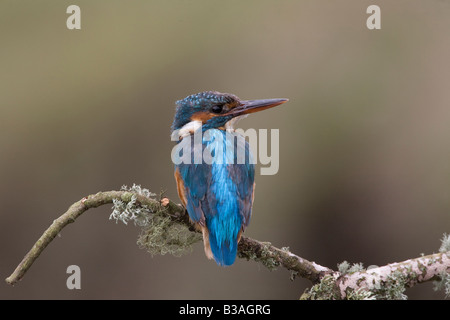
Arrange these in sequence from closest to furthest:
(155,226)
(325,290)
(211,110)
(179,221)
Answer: (325,290) → (155,226) → (179,221) → (211,110)

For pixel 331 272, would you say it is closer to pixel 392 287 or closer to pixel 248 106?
pixel 392 287

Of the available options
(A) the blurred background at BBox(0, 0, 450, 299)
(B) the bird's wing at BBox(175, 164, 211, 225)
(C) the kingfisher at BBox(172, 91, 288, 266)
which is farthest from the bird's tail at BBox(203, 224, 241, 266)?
(A) the blurred background at BBox(0, 0, 450, 299)

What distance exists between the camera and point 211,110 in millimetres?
2760

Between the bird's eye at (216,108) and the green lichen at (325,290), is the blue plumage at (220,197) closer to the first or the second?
the bird's eye at (216,108)

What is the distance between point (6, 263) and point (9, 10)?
5.99ft

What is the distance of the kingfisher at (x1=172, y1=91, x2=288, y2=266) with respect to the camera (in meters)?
2.36

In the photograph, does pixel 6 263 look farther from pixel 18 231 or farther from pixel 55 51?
pixel 55 51

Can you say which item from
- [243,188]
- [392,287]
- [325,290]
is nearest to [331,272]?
[325,290]

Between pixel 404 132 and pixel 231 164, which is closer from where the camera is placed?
pixel 231 164

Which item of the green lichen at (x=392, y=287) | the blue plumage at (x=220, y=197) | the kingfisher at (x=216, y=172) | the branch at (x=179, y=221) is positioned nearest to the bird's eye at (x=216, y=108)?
the kingfisher at (x=216, y=172)

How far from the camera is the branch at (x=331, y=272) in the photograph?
6.53 feet

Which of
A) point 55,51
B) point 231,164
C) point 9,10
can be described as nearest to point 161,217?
point 231,164

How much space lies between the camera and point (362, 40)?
4328mm

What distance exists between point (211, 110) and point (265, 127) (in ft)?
4.16
